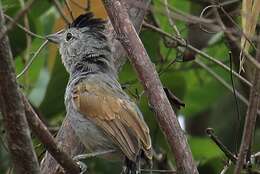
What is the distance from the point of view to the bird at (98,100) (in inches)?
182

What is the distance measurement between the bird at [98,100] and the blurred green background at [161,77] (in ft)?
0.75

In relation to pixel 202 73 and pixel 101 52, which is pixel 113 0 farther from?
pixel 202 73

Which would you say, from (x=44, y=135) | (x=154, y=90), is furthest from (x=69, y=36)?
(x=44, y=135)

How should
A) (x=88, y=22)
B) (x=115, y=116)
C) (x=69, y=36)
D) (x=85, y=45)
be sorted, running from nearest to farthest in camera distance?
(x=115, y=116) < (x=88, y=22) < (x=85, y=45) < (x=69, y=36)

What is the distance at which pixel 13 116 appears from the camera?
317cm

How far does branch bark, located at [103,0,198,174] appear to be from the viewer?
396cm

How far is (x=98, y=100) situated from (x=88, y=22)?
2.64 ft

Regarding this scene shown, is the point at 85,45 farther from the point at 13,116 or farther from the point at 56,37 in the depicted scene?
the point at 13,116

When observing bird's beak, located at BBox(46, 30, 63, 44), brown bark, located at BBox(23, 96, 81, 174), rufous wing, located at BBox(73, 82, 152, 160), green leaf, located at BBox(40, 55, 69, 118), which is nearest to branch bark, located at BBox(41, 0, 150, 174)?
rufous wing, located at BBox(73, 82, 152, 160)

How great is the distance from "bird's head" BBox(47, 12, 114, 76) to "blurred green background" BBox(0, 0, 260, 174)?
0.21 metres

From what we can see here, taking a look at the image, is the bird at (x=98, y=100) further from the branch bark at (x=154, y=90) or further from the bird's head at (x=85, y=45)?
the branch bark at (x=154, y=90)

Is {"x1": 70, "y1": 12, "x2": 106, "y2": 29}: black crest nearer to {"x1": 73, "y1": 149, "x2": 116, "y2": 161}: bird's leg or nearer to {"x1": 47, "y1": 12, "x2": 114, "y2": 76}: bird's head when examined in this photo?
{"x1": 47, "y1": 12, "x2": 114, "y2": 76}: bird's head

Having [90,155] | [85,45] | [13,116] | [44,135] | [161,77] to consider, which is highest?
[13,116]

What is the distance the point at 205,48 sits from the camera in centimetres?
636
